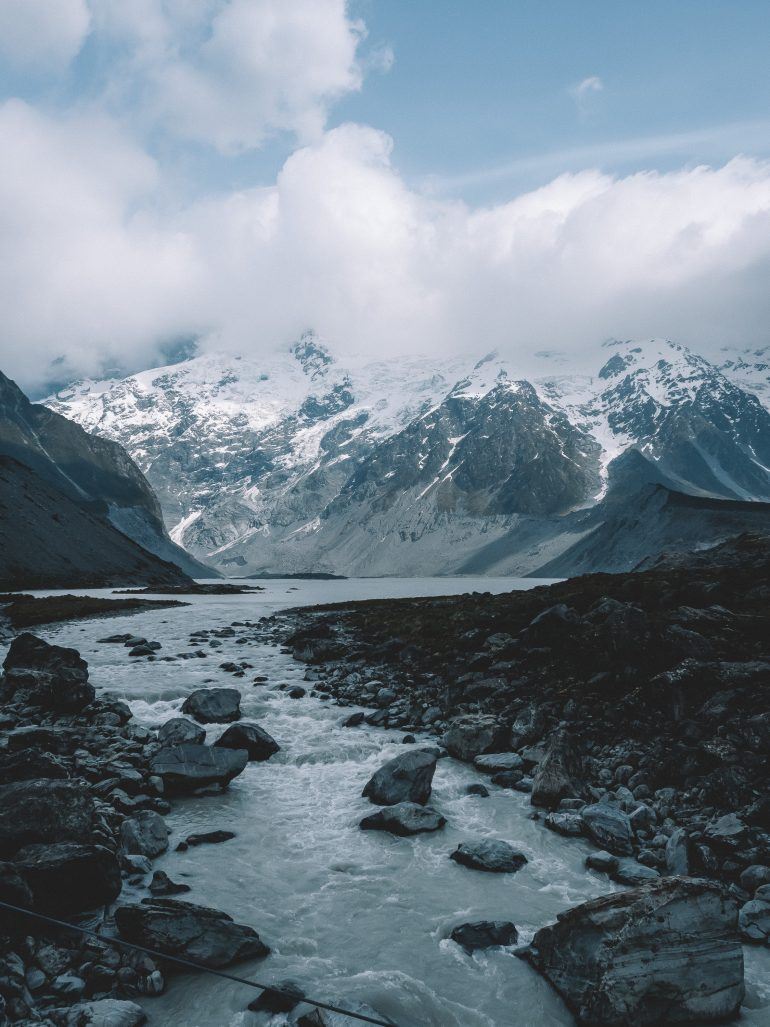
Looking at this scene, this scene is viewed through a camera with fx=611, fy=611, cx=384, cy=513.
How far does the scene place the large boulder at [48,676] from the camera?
73.4 feet

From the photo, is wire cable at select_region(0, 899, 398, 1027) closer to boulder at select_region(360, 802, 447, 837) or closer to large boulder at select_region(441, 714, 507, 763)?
boulder at select_region(360, 802, 447, 837)

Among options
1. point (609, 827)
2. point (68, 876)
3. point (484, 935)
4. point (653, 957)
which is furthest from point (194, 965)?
point (609, 827)

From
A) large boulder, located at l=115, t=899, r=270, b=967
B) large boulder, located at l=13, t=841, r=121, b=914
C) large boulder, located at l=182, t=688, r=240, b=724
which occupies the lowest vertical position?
large boulder, located at l=182, t=688, r=240, b=724

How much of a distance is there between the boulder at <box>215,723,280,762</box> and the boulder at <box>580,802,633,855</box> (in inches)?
388

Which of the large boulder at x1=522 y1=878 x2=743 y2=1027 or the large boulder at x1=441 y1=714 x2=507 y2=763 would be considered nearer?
the large boulder at x1=522 y1=878 x2=743 y2=1027

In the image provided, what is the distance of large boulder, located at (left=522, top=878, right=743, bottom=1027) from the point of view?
8.32m

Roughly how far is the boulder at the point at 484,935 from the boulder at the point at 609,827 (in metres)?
3.64

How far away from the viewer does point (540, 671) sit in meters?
24.2

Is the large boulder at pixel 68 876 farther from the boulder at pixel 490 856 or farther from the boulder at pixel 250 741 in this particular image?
the boulder at pixel 250 741

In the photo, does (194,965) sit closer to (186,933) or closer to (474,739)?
(186,933)

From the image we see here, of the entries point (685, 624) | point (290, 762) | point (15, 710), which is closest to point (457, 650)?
point (685, 624)

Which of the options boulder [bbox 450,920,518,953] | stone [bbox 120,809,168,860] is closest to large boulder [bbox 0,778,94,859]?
stone [bbox 120,809,168,860]

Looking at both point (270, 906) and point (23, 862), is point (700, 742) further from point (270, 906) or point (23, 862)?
point (23, 862)

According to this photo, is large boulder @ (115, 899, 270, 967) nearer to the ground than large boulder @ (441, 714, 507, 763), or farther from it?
farther from it
